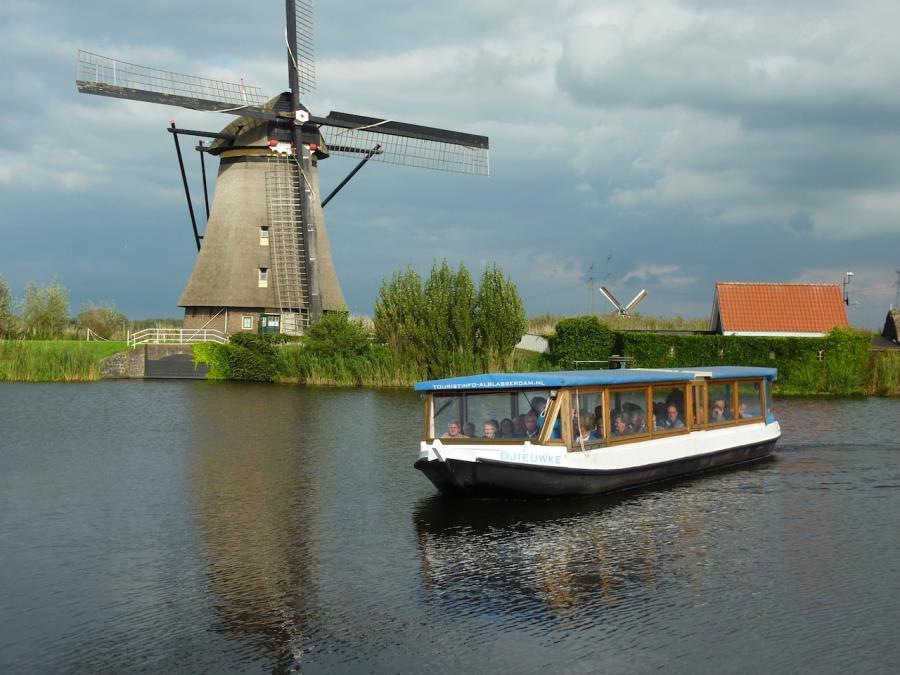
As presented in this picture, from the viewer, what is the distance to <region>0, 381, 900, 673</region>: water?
9758 mm

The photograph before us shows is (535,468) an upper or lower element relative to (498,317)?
lower

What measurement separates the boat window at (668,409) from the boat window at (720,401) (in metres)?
1.29

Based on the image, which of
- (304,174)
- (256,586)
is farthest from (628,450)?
(304,174)

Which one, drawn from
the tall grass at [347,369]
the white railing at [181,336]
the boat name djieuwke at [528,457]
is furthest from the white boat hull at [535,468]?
the white railing at [181,336]

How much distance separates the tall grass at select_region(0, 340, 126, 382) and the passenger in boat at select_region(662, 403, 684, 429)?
36.3 meters

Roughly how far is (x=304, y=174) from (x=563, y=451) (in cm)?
3586

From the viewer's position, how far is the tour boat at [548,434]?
53.0 feet

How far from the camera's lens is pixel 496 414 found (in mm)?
16625

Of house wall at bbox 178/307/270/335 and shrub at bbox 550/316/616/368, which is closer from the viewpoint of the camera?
shrub at bbox 550/316/616/368

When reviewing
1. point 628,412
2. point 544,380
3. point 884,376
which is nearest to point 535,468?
point 544,380

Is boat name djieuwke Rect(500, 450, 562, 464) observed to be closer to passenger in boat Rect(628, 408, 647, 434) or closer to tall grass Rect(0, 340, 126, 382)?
passenger in boat Rect(628, 408, 647, 434)

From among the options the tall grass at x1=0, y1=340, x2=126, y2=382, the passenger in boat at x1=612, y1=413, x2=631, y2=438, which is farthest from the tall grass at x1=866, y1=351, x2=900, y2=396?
the tall grass at x1=0, y1=340, x2=126, y2=382

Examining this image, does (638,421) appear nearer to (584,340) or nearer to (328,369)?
(584,340)

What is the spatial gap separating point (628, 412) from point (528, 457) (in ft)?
9.56
